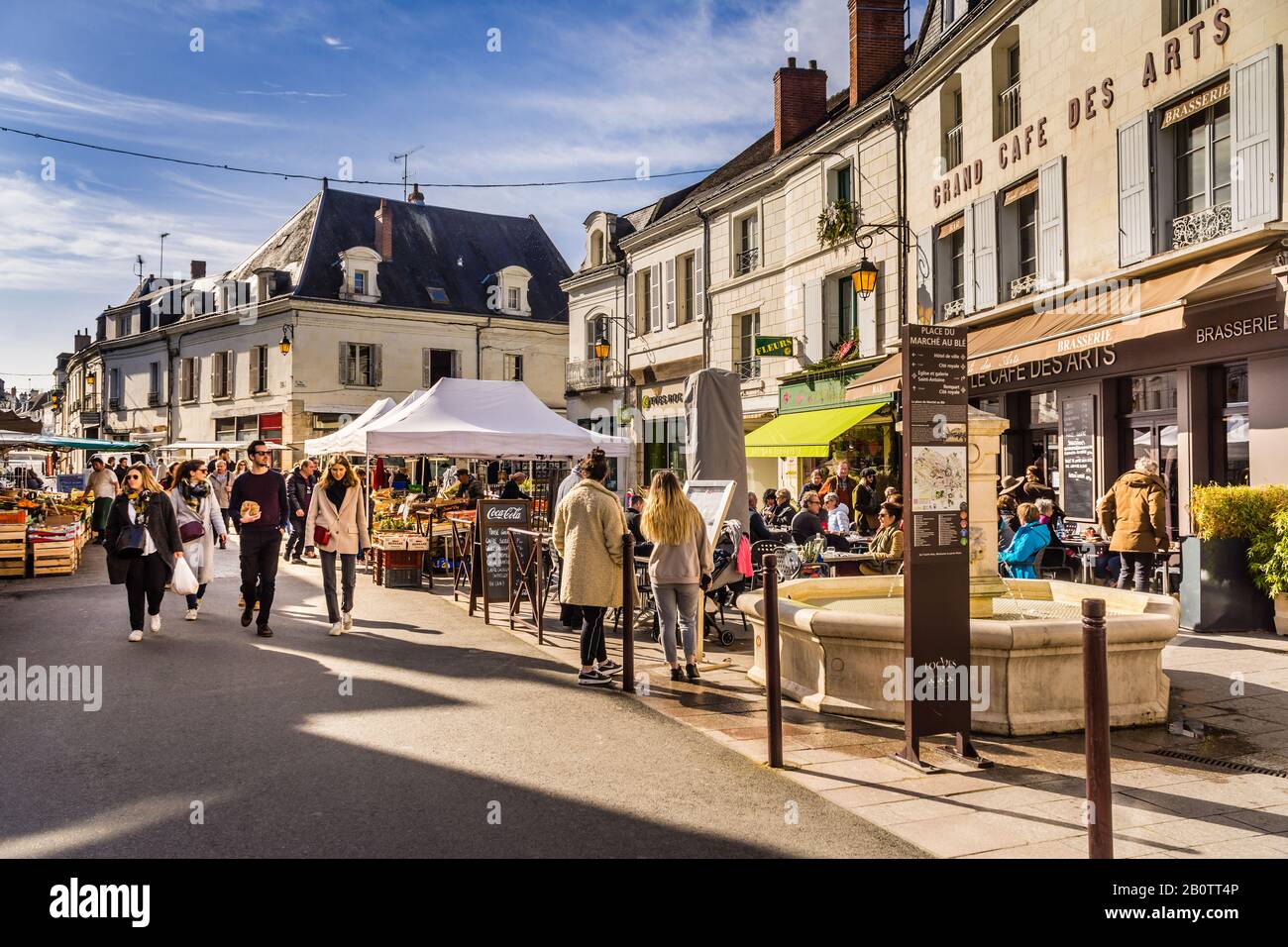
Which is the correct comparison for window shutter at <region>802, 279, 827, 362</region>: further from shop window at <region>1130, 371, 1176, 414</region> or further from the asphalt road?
the asphalt road

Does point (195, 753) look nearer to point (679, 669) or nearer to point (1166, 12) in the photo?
point (679, 669)

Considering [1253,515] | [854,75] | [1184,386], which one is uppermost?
[854,75]

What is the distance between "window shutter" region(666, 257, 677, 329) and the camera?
27703 mm

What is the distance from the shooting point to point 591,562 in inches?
289

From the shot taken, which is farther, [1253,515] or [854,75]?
[854,75]

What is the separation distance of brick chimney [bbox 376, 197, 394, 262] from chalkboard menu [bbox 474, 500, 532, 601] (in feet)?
97.4

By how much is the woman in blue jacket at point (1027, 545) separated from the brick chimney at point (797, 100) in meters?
15.9

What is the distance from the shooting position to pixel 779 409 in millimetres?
22750

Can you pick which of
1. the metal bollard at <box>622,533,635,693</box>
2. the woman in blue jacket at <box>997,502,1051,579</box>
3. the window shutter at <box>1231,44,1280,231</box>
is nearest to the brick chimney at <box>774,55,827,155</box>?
the window shutter at <box>1231,44,1280,231</box>

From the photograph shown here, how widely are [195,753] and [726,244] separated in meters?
21.7

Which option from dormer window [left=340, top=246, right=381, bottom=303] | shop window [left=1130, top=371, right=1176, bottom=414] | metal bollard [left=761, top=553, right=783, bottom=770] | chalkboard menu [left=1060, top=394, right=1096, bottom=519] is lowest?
metal bollard [left=761, top=553, right=783, bottom=770]

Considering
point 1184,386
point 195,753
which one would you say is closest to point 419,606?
point 195,753

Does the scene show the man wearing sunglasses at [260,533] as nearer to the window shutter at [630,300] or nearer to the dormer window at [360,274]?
the window shutter at [630,300]

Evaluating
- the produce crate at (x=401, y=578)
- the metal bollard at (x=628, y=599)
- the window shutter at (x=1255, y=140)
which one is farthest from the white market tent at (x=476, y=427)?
the window shutter at (x=1255, y=140)
